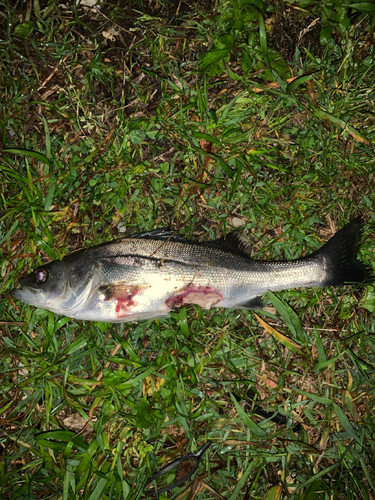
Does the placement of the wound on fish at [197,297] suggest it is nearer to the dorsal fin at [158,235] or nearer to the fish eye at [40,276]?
the dorsal fin at [158,235]

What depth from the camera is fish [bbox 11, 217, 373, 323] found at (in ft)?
9.86

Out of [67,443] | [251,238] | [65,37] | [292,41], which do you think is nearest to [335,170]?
[251,238]

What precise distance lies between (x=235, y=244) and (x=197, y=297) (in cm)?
68

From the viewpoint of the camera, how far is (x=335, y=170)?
338 centimetres

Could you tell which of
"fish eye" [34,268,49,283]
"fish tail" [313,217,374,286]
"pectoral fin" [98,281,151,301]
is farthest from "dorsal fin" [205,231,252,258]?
"fish eye" [34,268,49,283]

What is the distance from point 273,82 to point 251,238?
1.69m

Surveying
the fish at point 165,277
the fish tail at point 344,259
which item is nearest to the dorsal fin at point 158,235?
the fish at point 165,277

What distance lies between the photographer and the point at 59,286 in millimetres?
2986

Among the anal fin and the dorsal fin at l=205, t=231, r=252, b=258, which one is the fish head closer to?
the dorsal fin at l=205, t=231, r=252, b=258

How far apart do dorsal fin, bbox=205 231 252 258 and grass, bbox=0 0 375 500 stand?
0.57ft

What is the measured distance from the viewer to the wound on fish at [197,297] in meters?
3.06

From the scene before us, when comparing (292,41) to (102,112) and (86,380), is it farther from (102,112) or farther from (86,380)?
(86,380)

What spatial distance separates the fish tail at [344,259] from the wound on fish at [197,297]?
1.08 meters

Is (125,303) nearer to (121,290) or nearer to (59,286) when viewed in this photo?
(121,290)
